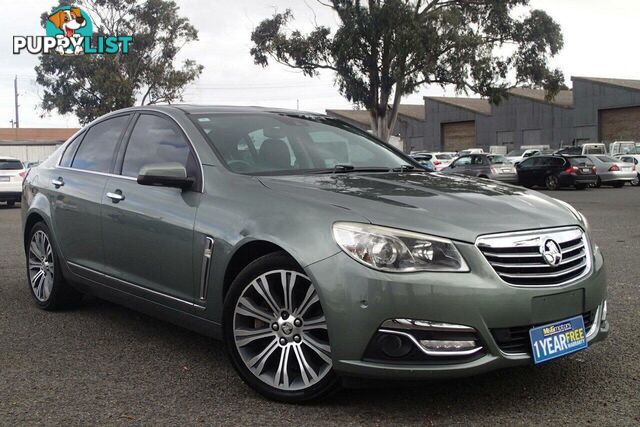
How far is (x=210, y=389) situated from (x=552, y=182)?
25228mm

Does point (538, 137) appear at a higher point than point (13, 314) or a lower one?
higher

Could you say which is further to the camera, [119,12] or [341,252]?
[119,12]

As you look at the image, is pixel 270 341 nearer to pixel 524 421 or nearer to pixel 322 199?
pixel 322 199

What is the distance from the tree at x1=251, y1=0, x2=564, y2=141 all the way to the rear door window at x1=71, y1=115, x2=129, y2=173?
2566cm

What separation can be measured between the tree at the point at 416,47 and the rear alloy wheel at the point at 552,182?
588 centimetres

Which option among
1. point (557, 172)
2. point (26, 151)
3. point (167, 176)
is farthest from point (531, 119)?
point (167, 176)

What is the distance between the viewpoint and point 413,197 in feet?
11.8

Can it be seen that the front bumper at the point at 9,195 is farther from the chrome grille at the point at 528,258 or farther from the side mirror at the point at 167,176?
the chrome grille at the point at 528,258

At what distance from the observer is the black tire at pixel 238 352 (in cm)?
339

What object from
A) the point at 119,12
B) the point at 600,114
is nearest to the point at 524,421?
the point at 119,12

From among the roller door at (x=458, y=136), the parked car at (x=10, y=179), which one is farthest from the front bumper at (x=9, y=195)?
the roller door at (x=458, y=136)

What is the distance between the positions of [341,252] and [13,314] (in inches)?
139

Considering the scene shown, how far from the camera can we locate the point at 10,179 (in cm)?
2011

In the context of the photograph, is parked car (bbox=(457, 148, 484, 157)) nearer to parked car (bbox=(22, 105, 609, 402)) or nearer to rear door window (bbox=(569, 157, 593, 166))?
rear door window (bbox=(569, 157, 593, 166))
